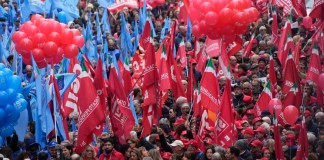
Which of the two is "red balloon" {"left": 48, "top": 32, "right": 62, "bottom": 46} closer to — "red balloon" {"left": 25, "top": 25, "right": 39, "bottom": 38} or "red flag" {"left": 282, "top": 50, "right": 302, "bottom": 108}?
"red balloon" {"left": 25, "top": 25, "right": 39, "bottom": 38}

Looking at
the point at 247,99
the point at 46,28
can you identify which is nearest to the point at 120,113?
the point at 247,99

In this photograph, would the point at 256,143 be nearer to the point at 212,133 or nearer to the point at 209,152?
the point at 209,152

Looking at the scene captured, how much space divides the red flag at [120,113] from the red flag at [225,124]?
5.60 ft

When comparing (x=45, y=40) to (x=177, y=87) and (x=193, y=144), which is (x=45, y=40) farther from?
(x=193, y=144)

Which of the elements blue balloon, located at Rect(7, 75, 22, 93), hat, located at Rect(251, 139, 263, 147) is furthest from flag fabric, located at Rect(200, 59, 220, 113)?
blue balloon, located at Rect(7, 75, 22, 93)

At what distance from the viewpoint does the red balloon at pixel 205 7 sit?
2220 cm

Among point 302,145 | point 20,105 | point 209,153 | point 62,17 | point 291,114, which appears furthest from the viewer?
point 62,17

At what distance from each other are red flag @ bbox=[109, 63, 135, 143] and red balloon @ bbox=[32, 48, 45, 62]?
96.9 inches

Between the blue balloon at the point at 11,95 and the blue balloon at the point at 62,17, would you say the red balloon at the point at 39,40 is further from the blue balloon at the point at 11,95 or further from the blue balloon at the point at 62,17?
the blue balloon at the point at 62,17

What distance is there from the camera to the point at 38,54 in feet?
69.9

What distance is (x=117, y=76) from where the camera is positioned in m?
19.5

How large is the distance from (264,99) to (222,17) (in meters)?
3.24

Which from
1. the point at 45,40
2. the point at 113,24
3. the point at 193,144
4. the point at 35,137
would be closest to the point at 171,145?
the point at 193,144

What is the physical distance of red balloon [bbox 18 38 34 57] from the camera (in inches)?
837
